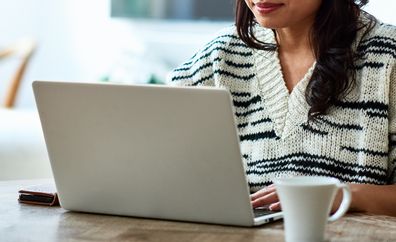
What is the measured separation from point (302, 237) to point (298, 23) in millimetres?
735

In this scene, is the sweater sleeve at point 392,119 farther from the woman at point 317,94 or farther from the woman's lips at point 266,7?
the woman's lips at point 266,7

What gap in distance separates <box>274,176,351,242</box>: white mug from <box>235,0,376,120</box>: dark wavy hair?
515 mm

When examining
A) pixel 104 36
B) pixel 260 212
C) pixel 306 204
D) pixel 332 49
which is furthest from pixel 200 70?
pixel 104 36

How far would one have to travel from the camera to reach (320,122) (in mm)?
1852

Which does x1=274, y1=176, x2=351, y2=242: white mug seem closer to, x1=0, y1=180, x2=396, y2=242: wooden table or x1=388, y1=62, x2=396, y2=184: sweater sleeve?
x1=0, y1=180, x2=396, y2=242: wooden table

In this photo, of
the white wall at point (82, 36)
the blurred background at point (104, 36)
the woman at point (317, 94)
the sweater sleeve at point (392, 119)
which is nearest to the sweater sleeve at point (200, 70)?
the woman at point (317, 94)

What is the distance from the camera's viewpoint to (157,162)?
4.73 ft

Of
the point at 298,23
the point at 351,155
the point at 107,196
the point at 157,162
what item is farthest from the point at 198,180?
the point at 298,23

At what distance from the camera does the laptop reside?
138 centimetres

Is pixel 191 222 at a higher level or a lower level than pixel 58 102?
lower

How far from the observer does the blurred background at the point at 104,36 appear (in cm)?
473

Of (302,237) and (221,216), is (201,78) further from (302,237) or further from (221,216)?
(302,237)

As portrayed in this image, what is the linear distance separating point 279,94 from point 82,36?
3.39 meters

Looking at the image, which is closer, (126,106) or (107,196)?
(126,106)
